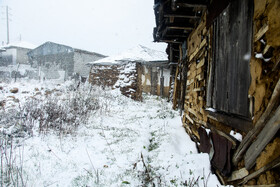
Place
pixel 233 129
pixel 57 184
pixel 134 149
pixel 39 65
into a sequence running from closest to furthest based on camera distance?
pixel 233 129
pixel 57 184
pixel 134 149
pixel 39 65

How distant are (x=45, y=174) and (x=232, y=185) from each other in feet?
8.14

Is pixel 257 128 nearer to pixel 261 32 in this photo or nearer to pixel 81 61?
pixel 261 32

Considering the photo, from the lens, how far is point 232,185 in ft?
5.86

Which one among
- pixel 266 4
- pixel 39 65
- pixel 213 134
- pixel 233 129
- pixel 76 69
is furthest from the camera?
pixel 39 65

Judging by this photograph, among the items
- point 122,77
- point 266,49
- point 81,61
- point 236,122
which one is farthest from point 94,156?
point 81,61

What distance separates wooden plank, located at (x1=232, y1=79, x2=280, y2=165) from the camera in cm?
120

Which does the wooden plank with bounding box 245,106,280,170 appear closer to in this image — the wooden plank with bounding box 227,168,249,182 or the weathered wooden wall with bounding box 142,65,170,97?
the wooden plank with bounding box 227,168,249,182

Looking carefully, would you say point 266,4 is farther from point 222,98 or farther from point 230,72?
point 222,98

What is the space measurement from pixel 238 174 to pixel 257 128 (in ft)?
2.03

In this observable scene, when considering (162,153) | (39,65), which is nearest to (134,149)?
(162,153)

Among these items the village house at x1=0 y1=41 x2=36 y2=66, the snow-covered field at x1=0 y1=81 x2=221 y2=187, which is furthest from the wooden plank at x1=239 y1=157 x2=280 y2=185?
the village house at x1=0 y1=41 x2=36 y2=66

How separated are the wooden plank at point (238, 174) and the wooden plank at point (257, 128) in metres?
0.10

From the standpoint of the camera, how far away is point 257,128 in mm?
1370

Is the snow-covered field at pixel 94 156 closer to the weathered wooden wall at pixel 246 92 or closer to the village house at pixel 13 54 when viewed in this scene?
the weathered wooden wall at pixel 246 92
